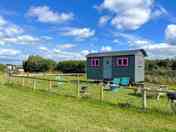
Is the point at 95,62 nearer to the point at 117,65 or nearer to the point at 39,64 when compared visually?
the point at 117,65

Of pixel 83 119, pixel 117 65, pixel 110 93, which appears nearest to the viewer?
pixel 83 119

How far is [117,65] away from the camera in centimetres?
2438

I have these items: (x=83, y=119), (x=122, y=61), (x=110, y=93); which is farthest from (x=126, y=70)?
(x=83, y=119)

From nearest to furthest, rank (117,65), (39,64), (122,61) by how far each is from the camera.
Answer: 1. (122,61)
2. (117,65)
3. (39,64)

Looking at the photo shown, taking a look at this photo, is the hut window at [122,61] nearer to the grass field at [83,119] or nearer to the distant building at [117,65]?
the distant building at [117,65]

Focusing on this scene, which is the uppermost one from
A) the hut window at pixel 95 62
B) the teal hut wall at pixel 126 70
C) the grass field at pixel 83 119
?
the hut window at pixel 95 62

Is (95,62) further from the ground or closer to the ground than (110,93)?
further from the ground

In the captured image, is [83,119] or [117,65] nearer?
[83,119]

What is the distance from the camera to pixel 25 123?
21.8 ft

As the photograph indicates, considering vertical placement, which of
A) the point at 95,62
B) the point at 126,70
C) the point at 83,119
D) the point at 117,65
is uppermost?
the point at 95,62

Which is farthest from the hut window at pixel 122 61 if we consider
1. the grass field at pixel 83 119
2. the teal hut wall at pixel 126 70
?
the grass field at pixel 83 119

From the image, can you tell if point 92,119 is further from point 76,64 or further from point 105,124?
point 76,64

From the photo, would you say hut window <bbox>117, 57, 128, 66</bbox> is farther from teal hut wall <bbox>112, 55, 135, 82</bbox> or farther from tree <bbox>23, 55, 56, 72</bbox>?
tree <bbox>23, 55, 56, 72</bbox>

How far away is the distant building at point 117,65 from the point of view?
23.4 m
